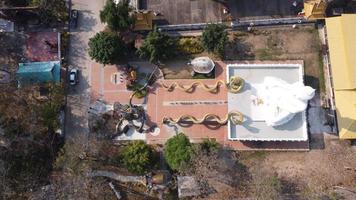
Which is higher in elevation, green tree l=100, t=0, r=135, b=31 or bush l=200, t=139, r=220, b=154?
green tree l=100, t=0, r=135, b=31

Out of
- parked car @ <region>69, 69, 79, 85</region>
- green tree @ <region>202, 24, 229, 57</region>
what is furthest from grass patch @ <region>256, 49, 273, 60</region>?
parked car @ <region>69, 69, 79, 85</region>

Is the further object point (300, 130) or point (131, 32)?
point (131, 32)

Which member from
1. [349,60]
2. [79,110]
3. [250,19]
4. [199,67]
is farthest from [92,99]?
[349,60]

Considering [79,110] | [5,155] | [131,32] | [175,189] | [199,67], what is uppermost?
[131,32]

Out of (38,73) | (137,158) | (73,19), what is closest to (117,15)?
(73,19)

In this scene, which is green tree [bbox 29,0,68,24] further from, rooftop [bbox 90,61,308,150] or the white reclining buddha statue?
the white reclining buddha statue

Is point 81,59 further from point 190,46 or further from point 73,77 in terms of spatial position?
point 190,46

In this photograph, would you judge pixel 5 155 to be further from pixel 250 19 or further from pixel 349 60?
pixel 349 60
